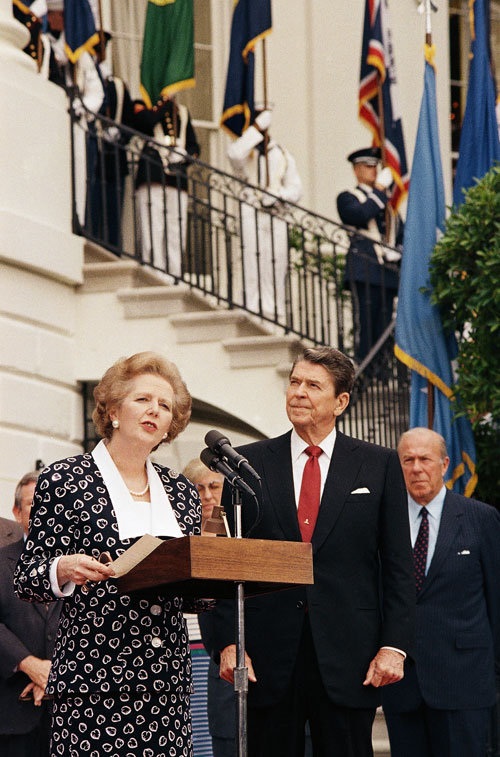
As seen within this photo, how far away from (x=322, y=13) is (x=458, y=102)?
2405 millimetres

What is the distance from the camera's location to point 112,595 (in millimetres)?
4277

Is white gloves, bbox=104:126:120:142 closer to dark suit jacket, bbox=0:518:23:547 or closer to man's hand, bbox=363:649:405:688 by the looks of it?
dark suit jacket, bbox=0:518:23:547

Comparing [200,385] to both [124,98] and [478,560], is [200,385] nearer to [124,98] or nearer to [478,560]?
[124,98]

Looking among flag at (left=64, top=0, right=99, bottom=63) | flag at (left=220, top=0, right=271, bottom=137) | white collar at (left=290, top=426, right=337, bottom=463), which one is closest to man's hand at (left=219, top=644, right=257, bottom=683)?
white collar at (left=290, top=426, right=337, bottom=463)

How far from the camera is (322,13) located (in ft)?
48.5

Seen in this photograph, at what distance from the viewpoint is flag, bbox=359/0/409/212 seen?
1313 cm

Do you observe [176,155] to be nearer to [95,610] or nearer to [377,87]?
[377,87]

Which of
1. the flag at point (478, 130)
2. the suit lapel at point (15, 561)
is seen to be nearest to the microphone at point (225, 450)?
the suit lapel at point (15, 561)

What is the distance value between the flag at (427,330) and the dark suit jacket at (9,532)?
3.37 m

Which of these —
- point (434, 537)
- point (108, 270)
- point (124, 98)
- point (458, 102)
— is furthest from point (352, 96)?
point (434, 537)

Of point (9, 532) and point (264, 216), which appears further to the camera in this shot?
point (264, 216)

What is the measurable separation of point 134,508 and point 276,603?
2.61ft

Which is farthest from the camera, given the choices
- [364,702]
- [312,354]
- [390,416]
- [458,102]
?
[458,102]

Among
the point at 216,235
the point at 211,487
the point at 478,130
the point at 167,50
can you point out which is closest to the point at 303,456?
the point at 211,487
